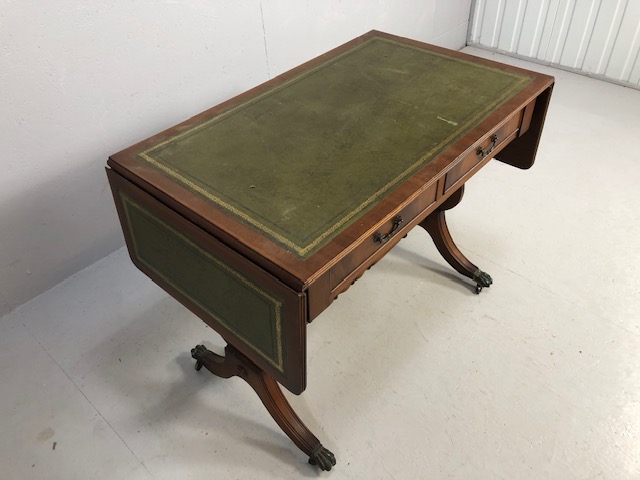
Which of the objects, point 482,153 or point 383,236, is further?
point 482,153

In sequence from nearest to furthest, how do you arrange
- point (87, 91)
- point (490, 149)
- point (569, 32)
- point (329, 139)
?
1. point (329, 139)
2. point (490, 149)
3. point (87, 91)
4. point (569, 32)

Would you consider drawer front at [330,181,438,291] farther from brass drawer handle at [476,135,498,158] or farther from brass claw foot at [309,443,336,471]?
brass claw foot at [309,443,336,471]

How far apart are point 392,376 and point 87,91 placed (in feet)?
4.66

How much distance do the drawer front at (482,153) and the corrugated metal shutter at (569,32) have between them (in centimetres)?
217

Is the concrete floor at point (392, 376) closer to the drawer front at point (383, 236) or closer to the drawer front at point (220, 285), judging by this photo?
the drawer front at point (220, 285)


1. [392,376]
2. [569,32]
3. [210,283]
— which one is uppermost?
[210,283]

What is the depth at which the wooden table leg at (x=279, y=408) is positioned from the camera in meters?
1.61

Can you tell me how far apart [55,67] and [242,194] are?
0.94 m

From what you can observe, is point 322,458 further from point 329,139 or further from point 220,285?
point 329,139

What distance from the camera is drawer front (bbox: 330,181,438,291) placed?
1.29m

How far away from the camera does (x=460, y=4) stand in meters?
3.77

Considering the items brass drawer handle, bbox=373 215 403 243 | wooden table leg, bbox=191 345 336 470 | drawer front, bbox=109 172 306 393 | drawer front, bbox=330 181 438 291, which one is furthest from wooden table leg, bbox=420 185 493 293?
drawer front, bbox=109 172 306 393

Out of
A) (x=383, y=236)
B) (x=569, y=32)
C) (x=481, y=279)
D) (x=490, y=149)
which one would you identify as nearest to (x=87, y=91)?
(x=383, y=236)

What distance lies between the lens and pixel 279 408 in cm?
164
